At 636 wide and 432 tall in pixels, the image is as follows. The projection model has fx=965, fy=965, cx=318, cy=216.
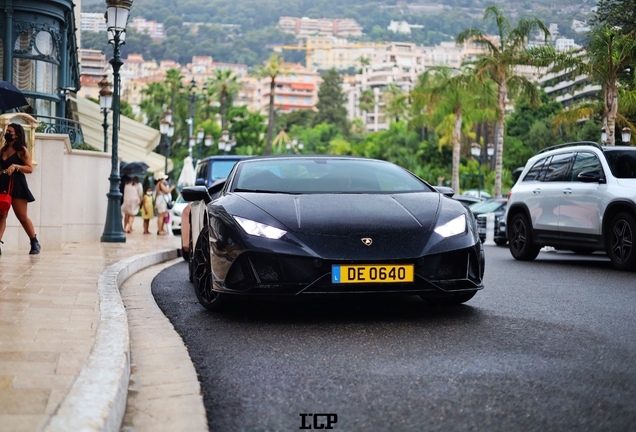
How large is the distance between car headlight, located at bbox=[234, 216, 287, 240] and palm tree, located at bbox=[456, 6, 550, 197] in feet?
134

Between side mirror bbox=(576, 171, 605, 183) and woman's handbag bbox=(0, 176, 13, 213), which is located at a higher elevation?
side mirror bbox=(576, 171, 605, 183)

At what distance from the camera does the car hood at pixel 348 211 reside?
6.65m

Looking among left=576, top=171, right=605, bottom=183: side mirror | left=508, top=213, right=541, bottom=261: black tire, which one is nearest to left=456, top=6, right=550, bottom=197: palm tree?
left=508, top=213, right=541, bottom=261: black tire

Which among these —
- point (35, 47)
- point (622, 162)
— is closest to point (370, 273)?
point (622, 162)

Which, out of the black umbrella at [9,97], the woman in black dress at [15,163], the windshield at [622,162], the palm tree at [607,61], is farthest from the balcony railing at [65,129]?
the palm tree at [607,61]

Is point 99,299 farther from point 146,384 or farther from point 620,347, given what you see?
point 620,347

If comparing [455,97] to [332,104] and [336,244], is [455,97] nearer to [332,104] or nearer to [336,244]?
[336,244]

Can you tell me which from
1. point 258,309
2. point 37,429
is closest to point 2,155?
point 258,309

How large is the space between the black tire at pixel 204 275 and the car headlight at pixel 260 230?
778 millimetres

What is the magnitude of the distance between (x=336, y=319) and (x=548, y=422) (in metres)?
3.20

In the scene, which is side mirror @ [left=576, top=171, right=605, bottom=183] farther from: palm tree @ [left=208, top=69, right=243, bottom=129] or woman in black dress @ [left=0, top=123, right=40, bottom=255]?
palm tree @ [left=208, top=69, right=243, bottom=129]

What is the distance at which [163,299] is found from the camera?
8625 mm

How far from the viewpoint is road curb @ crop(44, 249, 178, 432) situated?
3447 mm

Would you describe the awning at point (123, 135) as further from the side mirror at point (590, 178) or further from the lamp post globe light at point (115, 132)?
the side mirror at point (590, 178)
